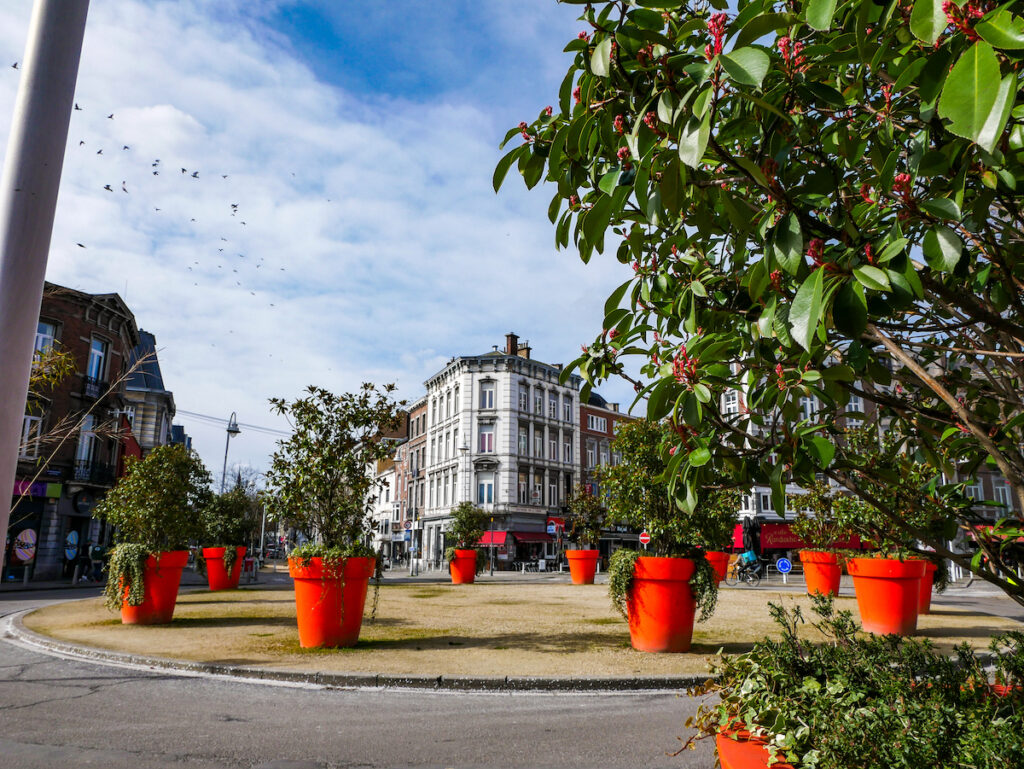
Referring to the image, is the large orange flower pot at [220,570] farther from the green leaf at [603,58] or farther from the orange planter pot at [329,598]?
the green leaf at [603,58]

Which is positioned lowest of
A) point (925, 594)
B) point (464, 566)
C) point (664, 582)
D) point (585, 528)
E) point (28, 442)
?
point (464, 566)

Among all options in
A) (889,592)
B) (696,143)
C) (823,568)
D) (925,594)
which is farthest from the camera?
(823,568)

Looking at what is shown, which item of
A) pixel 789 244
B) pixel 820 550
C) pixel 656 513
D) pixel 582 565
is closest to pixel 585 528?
pixel 820 550

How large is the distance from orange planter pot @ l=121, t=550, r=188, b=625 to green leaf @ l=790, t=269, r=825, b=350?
1255 centimetres

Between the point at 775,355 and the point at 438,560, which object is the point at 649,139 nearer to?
the point at 775,355

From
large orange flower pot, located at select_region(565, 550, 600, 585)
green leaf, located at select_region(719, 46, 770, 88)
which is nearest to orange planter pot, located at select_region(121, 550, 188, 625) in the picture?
green leaf, located at select_region(719, 46, 770, 88)

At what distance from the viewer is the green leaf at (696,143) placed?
131 cm

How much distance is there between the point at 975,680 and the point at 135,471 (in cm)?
1385

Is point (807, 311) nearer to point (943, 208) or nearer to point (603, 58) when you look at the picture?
point (943, 208)

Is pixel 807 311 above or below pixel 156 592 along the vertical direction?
above

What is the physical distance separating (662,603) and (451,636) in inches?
142

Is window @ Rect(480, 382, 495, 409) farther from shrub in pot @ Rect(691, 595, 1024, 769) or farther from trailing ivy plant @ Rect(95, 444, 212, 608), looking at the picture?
shrub in pot @ Rect(691, 595, 1024, 769)

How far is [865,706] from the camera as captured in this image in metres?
2.83

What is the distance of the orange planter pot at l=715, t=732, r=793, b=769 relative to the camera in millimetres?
2773
